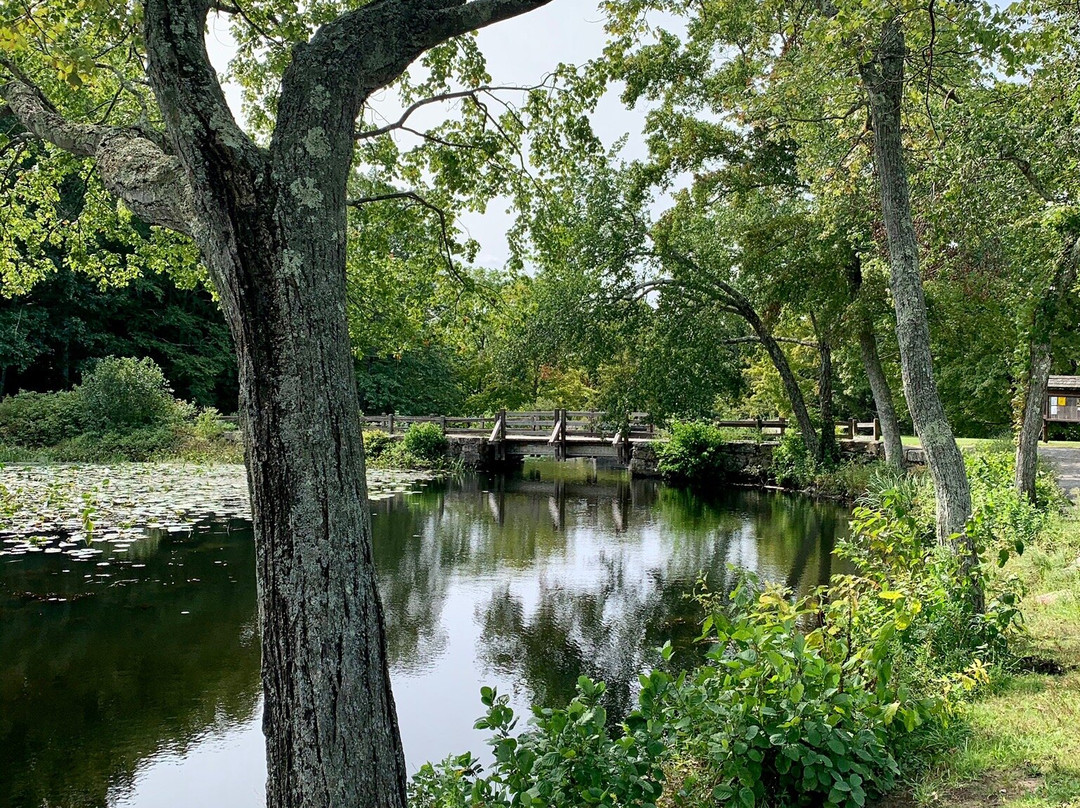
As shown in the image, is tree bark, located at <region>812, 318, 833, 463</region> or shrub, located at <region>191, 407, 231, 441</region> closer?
tree bark, located at <region>812, 318, 833, 463</region>

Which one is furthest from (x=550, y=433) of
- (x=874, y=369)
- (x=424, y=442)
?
(x=874, y=369)

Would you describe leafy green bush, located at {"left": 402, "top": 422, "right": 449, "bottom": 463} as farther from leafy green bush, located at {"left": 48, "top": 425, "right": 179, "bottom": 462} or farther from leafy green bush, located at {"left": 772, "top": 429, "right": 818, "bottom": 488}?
leafy green bush, located at {"left": 772, "top": 429, "right": 818, "bottom": 488}

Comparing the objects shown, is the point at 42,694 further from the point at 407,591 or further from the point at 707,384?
the point at 707,384

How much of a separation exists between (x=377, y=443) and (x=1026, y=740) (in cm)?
2229

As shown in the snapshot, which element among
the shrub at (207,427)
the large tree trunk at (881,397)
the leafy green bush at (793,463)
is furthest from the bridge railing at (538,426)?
the large tree trunk at (881,397)

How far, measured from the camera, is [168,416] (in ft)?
70.3

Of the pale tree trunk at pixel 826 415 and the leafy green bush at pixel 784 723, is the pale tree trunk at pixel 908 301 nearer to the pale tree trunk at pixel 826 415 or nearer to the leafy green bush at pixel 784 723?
the leafy green bush at pixel 784 723

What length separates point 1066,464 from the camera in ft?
43.7

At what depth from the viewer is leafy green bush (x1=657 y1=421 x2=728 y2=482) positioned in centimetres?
2095

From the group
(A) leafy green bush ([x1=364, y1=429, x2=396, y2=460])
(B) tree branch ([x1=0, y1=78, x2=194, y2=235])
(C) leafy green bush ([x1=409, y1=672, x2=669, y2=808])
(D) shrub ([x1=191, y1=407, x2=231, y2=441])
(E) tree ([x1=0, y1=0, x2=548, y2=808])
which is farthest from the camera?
(A) leafy green bush ([x1=364, y1=429, x2=396, y2=460])

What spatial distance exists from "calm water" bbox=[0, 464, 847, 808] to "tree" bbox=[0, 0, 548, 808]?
276 centimetres

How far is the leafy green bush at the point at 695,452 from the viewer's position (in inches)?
825

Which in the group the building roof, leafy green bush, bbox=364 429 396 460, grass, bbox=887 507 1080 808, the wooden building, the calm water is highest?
the building roof

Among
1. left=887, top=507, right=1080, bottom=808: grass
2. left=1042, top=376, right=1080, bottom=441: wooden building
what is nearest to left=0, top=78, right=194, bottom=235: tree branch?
left=887, top=507, right=1080, bottom=808: grass
